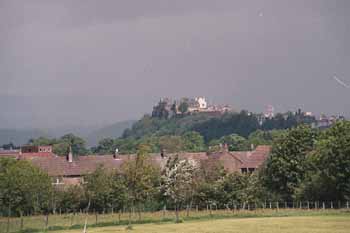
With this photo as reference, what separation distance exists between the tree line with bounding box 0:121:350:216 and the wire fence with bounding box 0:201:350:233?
671mm

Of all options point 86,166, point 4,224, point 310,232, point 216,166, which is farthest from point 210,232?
point 86,166

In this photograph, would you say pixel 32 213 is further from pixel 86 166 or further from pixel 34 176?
pixel 86 166

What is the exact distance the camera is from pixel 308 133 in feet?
315

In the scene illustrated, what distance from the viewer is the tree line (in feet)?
245

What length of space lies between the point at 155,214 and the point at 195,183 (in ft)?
36.6

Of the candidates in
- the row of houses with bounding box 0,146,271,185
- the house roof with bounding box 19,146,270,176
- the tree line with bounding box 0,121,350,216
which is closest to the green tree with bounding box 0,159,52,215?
the tree line with bounding box 0,121,350,216

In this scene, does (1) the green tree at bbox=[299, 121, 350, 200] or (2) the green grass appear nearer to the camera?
(2) the green grass

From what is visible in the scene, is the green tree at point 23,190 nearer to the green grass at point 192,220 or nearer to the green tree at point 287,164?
the green grass at point 192,220

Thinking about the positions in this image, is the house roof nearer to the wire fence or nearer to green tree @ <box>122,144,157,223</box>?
green tree @ <box>122,144,157,223</box>

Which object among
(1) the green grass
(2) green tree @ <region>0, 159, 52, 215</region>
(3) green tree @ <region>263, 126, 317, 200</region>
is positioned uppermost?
(3) green tree @ <region>263, 126, 317, 200</region>

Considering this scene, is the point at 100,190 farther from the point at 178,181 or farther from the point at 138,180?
the point at 178,181

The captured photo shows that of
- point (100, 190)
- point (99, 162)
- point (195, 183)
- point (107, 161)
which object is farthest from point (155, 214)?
point (107, 161)

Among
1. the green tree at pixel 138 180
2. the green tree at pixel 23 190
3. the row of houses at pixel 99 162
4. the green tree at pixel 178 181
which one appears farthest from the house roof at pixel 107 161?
the green tree at pixel 23 190

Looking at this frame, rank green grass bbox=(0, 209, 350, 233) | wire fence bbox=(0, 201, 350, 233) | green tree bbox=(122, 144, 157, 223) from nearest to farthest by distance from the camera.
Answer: green grass bbox=(0, 209, 350, 233), wire fence bbox=(0, 201, 350, 233), green tree bbox=(122, 144, 157, 223)
